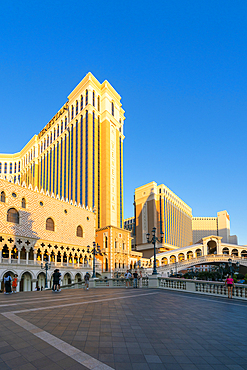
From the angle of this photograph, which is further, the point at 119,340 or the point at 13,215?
the point at 13,215

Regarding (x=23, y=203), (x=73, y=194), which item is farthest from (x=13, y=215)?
(x=73, y=194)

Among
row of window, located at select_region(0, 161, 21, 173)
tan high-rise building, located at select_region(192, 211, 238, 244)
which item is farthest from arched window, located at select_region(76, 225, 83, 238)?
tan high-rise building, located at select_region(192, 211, 238, 244)

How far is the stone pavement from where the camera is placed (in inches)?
→ 187

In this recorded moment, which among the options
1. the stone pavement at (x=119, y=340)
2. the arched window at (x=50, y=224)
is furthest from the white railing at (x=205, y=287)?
the arched window at (x=50, y=224)

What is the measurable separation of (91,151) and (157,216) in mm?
43823

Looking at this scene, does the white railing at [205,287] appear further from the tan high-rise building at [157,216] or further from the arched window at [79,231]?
the tan high-rise building at [157,216]

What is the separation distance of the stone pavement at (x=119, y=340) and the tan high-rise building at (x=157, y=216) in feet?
273

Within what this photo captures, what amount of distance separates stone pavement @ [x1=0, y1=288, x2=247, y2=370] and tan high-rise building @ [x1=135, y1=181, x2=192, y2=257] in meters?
83.1

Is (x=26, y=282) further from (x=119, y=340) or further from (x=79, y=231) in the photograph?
(x=119, y=340)

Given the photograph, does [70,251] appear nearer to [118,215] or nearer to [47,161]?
[118,215]

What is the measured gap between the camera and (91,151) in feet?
218

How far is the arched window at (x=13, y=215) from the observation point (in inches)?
1443

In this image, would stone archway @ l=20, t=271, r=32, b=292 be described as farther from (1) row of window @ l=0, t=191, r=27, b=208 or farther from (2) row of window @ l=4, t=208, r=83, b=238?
(1) row of window @ l=0, t=191, r=27, b=208

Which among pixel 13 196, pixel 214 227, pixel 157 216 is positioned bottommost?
pixel 214 227
